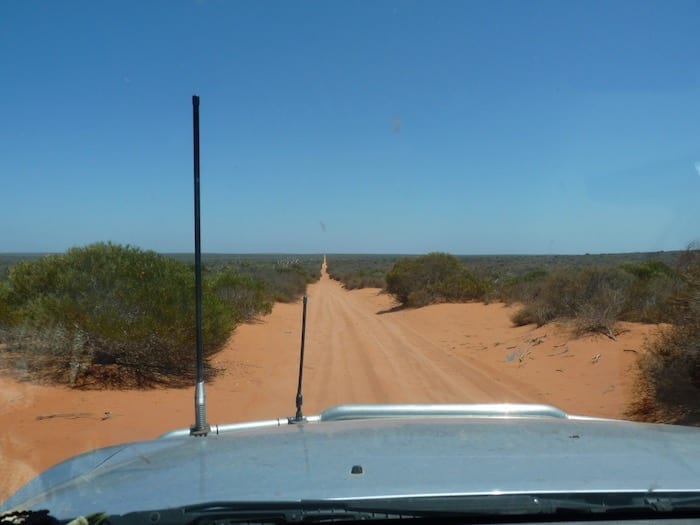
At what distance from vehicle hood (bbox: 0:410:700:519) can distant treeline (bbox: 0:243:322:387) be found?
8056 millimetres

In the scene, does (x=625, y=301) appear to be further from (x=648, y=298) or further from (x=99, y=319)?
(x=99, y=319)

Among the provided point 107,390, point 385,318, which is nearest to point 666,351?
point 107,390

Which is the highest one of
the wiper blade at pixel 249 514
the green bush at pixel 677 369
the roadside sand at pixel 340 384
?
the wiper blade at pixel 249 514

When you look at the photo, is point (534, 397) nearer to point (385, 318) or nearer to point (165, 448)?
point (165, 448)

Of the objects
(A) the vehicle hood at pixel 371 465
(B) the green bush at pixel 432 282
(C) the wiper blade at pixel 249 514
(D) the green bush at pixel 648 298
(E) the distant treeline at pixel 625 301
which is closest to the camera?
(C) the wiper blade at pixel 249 514

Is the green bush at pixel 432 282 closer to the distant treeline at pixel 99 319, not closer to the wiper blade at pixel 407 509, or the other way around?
the distant treeline at pixel 99 319

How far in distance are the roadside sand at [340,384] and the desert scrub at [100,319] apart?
82 cm

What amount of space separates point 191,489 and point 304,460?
25.3 inches

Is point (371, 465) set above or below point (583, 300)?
above

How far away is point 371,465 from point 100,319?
965 cm

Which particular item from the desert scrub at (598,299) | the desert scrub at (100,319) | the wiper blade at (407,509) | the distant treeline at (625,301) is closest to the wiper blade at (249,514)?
the wiper blade at (407,509)

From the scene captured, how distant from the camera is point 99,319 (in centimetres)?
1148

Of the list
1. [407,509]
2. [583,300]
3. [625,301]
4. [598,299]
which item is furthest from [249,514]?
[583,300]

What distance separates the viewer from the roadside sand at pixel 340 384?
8.82 meters
